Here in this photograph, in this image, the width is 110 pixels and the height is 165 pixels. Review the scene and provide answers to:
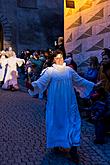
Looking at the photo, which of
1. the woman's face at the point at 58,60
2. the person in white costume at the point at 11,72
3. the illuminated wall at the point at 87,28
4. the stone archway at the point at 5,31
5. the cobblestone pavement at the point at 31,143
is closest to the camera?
the cobblestone pavement at the point at 31,143

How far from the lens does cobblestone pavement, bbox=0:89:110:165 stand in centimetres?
679

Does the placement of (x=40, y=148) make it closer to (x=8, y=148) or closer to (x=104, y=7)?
(x=8, y=148)

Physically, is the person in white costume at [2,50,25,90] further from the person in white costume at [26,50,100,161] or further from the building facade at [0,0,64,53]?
the building facade at [0,0,64,53]

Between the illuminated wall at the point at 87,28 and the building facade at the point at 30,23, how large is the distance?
17579 mm

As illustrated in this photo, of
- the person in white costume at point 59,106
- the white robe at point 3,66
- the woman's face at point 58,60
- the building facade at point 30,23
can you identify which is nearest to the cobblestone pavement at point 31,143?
the person in white costume at point 59,106

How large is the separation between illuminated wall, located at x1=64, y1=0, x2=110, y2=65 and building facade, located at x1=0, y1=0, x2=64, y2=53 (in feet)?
57.7

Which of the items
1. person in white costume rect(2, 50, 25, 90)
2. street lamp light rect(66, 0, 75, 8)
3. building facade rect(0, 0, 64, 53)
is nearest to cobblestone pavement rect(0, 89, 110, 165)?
street lamp light rect(66, 0, 75, 8)

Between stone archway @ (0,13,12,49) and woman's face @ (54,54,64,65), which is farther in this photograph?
stone archway @ (0,13,12,49)

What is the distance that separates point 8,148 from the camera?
7.54 m

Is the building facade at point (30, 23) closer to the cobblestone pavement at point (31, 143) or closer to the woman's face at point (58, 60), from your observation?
the cobblestone pavement at point (31, 143)

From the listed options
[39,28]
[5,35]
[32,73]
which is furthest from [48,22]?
[32,73]

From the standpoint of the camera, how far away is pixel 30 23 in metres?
35.9

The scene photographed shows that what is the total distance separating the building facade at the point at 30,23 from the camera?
34.7 metres

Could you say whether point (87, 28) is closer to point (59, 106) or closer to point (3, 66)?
point (3, 66)
